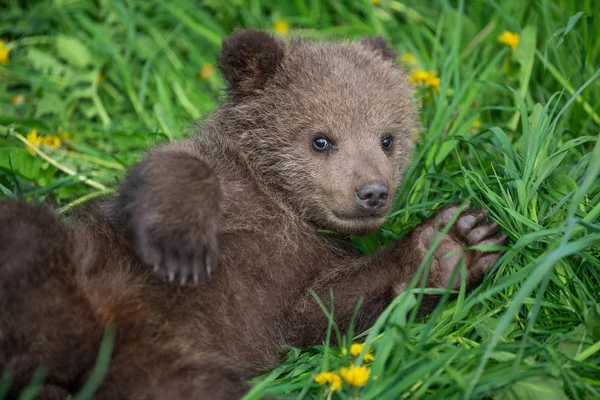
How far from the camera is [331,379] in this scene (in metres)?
4.09

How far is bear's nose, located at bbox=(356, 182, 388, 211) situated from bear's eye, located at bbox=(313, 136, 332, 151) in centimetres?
48

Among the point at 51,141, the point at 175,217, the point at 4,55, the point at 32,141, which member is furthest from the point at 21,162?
the point at 175,217

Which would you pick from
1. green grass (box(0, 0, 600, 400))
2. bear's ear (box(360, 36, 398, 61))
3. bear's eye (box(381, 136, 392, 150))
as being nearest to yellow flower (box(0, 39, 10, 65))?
green grass (box(0, 0, 600, 400))

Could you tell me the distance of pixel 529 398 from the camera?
4.02 m

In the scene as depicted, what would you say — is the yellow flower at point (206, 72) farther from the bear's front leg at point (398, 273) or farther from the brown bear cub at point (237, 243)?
the bear's front leg at point (398, 273)

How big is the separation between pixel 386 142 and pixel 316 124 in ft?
1.84

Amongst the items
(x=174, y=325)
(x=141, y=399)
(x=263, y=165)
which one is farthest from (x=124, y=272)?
(x=263, y=165)

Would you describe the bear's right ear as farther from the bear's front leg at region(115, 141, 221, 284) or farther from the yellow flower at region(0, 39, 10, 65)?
the yellow flower at region(0, 39, 10, 65)

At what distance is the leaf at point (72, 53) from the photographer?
8.21 metres

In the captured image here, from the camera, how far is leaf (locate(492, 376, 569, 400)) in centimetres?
400

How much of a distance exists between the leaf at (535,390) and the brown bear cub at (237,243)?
111 cm

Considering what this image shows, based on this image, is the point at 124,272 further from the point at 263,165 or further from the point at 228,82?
the point at 228,82

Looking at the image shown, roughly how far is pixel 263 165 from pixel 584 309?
2263 mm

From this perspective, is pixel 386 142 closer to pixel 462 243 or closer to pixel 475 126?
pixel 462 243
